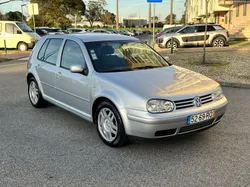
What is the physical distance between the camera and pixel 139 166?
11.5 ft

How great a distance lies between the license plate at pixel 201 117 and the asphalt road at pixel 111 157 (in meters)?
0.30

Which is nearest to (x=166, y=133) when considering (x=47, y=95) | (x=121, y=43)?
(x=121, y=43)

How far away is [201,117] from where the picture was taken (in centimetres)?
373

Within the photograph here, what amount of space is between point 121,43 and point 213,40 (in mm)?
15214

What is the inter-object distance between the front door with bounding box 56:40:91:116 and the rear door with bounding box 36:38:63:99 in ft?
0.70

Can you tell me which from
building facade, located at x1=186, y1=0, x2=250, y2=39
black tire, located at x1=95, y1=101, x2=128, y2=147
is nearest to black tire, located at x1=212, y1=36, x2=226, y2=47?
building facade, located at x1=186, y1=0, x2=250, y2=39

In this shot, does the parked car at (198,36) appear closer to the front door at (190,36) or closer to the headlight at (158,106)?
the front door at (190,36)

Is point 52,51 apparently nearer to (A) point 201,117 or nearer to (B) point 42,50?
(B) point 42,50

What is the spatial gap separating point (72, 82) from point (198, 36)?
15.5 metres

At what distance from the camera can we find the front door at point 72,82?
441 cm

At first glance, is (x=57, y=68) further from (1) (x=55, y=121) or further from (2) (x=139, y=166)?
(2) (x=139, y=166)

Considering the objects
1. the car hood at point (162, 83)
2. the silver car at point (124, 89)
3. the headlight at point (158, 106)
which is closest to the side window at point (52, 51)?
the silver car at point (124, 89)

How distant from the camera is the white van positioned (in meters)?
19.5

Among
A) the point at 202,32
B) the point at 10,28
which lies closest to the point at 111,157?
the point at 202,32
